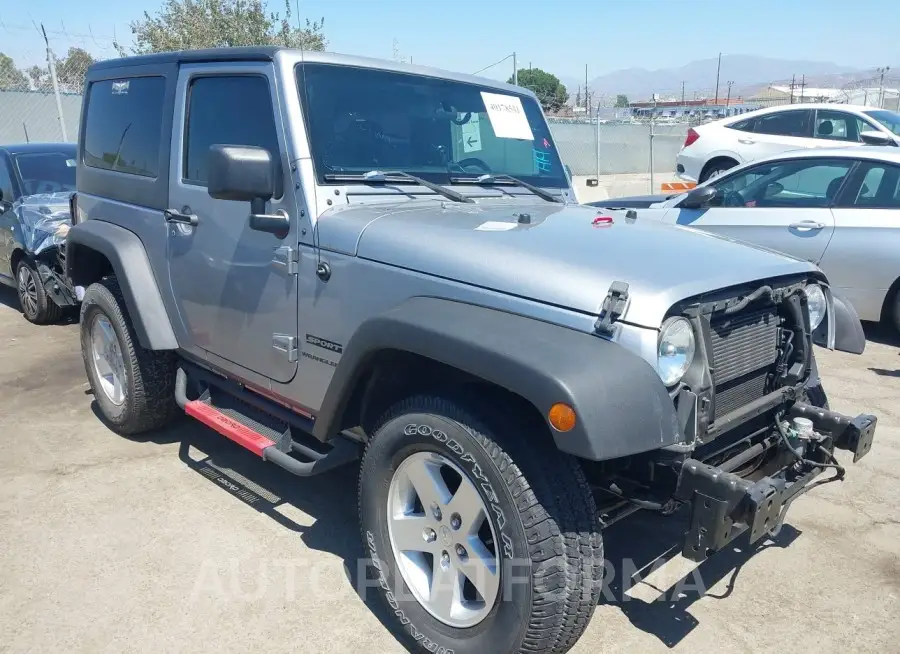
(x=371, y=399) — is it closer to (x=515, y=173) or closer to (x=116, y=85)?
(x=515, y=173)

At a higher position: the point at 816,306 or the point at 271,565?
the point at 816,306

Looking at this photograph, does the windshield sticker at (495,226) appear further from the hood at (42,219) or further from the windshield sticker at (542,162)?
the hood at (42,219)

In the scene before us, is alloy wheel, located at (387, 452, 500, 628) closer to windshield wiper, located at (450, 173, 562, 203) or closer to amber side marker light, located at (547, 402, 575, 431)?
amber side marker light, located at (547, 402, 575, 431)

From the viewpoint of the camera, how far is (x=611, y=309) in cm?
226

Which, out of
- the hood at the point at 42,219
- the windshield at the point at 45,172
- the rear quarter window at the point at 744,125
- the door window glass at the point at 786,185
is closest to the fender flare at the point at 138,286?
the hood at the point at 42,219

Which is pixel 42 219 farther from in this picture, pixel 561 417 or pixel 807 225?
pixel 807 225

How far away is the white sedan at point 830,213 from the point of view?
6055 millimetres

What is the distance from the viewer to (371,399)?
292cm

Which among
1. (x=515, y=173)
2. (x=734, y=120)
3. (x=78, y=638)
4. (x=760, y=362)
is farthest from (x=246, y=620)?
(x=734, y=120)

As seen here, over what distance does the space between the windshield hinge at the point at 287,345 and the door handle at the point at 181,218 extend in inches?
31.3

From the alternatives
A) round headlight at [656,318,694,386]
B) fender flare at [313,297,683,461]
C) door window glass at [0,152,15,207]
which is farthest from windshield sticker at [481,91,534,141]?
door window glass at [0,152,15,207]

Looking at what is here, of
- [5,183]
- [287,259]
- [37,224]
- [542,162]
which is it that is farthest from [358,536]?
[5,183]

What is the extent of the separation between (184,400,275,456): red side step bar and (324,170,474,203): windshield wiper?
121cm

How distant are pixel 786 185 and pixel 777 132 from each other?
4871mm
